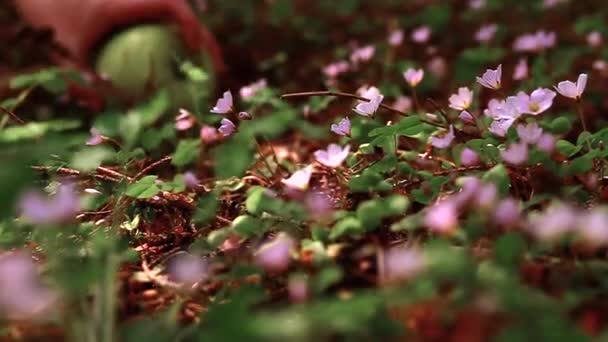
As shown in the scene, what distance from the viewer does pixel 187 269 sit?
794 millimetres

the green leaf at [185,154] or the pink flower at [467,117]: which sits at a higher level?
the pink flower at [467,117]

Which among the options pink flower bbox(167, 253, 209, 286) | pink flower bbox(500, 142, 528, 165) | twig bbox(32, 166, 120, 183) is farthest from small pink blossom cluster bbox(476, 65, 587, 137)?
twig bbox(32, 166, 120, 183)

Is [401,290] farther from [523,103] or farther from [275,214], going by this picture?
[523,103]

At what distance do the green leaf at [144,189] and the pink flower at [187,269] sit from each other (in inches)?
4.3

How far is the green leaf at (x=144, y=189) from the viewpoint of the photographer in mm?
1094

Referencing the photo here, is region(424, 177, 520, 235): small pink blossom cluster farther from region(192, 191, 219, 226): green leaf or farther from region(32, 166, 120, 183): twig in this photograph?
region(32, 166, 120, 183): twig

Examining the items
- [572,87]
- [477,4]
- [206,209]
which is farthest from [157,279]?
[477,4]

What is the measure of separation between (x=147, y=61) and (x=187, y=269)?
1.19 metres

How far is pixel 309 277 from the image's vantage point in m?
0.89

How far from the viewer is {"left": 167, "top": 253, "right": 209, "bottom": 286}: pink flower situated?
0.80 meters

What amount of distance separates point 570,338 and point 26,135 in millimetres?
1212

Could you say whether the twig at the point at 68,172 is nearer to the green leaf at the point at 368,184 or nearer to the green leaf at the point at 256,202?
the green leaf at the point at 256,202

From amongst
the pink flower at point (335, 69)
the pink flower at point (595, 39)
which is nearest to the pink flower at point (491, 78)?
the pink flower at point (335, 69)

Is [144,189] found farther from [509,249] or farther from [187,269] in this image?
[509,249]
